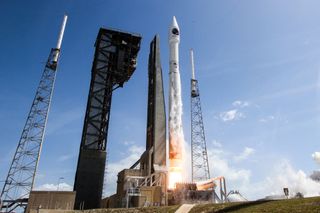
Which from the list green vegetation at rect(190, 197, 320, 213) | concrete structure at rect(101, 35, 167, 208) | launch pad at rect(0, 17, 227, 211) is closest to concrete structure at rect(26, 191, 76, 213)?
launch pad at rect(0, 17, 227, 211)

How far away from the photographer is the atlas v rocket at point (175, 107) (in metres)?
53.8

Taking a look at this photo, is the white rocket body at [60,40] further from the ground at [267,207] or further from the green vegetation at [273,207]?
the green vegetation at [273,207]

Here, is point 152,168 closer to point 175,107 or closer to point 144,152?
point 144,152

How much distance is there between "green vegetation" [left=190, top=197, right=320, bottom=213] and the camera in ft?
77.5

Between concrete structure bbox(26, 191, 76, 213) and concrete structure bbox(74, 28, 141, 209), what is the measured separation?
863 centimetres

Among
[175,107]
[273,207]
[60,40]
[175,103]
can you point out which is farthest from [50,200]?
[60,40]

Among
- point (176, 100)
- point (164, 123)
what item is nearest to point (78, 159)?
point (164, 123)

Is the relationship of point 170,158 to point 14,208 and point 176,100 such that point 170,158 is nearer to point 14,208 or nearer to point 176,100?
point 176,100

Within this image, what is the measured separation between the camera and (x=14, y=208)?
159 feet

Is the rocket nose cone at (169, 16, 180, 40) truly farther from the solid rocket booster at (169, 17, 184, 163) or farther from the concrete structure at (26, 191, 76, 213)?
the concrete structure at (26, 191, 76, 213)

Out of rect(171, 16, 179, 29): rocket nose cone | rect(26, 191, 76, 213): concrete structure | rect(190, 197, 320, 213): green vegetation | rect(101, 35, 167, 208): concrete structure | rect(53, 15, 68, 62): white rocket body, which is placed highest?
rect(171, 16, 179, 29): rocket nose cone

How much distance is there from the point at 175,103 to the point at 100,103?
18052 mm

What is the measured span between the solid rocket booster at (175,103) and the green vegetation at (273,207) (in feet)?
69.7

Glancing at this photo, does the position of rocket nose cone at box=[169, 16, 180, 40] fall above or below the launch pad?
above
